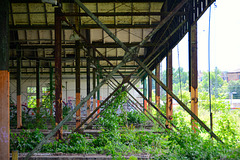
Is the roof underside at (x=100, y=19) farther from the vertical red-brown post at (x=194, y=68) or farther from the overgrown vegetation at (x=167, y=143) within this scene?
the overgrown vegetation at (x=167, y=143)

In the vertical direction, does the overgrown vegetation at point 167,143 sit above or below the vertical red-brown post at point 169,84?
below

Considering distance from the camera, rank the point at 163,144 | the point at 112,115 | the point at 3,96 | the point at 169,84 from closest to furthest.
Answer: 1. the point at 3,96
2. the point at 163,144
3. the point at 112,115
4. the point at 169,84

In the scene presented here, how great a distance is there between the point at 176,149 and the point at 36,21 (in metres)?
10.5

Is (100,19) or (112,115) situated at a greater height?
(100,19)

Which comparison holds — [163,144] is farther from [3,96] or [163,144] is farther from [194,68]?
[3,96]

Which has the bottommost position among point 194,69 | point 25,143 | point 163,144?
point 25,143

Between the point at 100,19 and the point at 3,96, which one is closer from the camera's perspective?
the point at 3,96

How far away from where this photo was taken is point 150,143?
7.23m

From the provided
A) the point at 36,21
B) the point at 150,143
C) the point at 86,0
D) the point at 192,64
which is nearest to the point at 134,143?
the point at 150,143

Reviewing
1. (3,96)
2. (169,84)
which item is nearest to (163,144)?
(3,96)

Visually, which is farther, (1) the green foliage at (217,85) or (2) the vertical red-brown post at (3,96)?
(1) the green foliage at (217,85)

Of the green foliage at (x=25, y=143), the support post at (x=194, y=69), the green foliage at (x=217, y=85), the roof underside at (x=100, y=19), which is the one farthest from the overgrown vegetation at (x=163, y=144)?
the roof underside at (x=100, y=19)

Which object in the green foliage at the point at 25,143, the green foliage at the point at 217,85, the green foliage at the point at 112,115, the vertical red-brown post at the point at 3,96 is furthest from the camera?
the green foliage at the point at 112,115

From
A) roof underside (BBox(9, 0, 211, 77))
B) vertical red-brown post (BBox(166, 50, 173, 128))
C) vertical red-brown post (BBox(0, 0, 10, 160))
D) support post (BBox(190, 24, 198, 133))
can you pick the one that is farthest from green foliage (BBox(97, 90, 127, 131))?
vertical red-brown post (BBox(0, 0, 10, 160))
